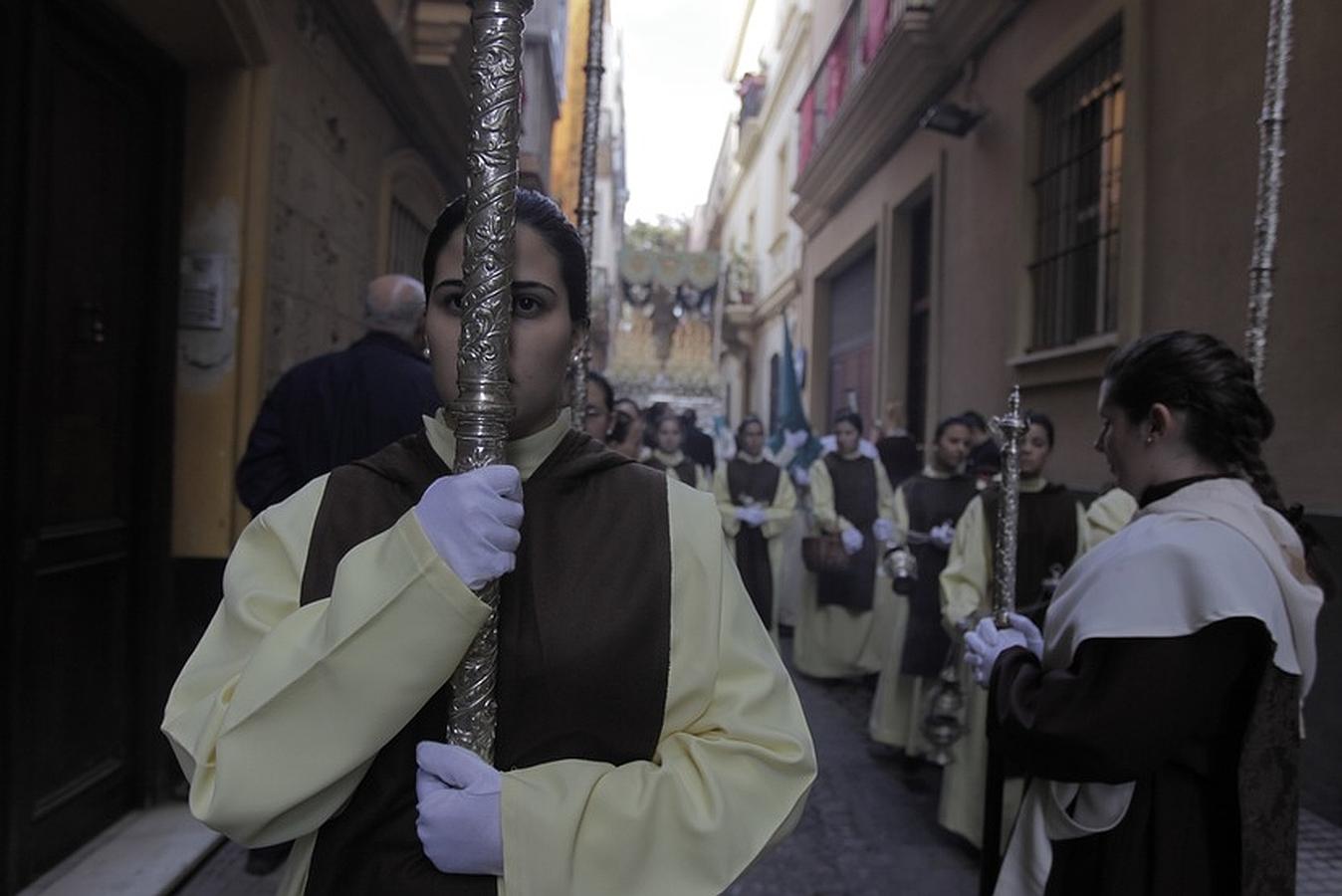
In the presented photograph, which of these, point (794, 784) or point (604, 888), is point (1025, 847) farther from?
point (604, 888)

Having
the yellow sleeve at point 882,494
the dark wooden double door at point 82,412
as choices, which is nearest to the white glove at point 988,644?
the dark wooden double door at point 82,412

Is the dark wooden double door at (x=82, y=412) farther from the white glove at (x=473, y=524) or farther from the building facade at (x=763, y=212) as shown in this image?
the building facade at (x=763, y=212)

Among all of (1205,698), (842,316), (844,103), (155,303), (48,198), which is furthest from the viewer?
(842,316)

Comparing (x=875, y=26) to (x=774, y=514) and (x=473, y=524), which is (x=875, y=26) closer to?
(x=774, y=514)

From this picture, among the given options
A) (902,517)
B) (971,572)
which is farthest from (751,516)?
(971,572)

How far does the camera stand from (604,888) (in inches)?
47.1

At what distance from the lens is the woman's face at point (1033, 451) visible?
13.9ft

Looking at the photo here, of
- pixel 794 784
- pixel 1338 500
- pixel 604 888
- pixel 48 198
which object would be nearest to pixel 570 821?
pixel 604 888

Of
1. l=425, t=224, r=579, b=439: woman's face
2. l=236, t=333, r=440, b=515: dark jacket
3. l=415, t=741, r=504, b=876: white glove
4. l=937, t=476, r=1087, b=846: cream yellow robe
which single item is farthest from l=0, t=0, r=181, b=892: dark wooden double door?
l=937, t=476, r=1087, b=846: cream yellow robe

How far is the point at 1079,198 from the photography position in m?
7.01

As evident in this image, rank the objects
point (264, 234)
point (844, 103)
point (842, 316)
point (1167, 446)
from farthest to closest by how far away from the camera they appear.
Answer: point (842, 316) < point (844, 103) < point (264, 234) < point (1167, 446)

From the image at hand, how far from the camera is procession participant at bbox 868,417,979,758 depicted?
5.18 m

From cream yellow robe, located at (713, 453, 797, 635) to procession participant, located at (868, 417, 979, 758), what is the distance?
2.17 meters

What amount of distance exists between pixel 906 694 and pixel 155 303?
4022mm
